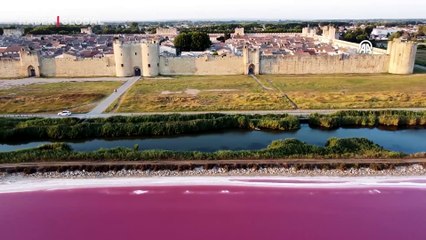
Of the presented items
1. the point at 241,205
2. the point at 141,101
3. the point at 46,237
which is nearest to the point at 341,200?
the point at 241,205

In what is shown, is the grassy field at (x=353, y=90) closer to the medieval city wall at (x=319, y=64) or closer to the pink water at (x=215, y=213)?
the medieval city wall at (x=319, y=64)

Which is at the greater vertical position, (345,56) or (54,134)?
(345,56)

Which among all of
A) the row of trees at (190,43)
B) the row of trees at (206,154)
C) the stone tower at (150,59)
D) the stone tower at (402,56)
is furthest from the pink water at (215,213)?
the row of trees at (190,43)

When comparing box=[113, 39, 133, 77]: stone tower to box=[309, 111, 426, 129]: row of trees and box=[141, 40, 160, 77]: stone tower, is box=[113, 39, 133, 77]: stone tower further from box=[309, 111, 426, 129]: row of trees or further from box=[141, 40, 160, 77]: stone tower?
box=[309, 111, 426, 129]: row of trees

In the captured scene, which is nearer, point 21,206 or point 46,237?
point 46,237

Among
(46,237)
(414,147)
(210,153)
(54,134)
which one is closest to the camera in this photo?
(46,237)

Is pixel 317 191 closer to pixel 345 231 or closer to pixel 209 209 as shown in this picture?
pixel 345 231

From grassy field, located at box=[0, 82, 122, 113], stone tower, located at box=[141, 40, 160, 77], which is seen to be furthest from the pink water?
stone tower, located at box=[141, 40, 160, 77]

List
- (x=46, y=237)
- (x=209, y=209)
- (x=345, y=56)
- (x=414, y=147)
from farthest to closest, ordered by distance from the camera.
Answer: (x=345, y=56)
(x=414, y=147)
(x=209, y=209)
(x=46, y=237)
